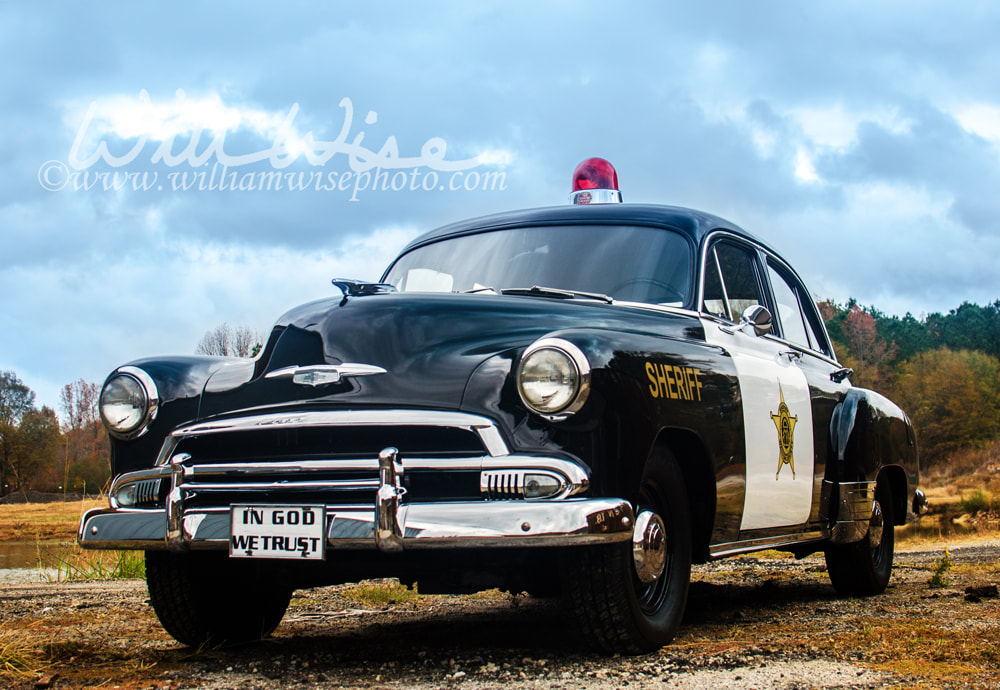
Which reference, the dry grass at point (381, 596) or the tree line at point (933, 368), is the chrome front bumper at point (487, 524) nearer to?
the dry grass at point (381, 596)

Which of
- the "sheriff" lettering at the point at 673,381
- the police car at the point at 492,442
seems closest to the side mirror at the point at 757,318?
the police car at the point at 492,442

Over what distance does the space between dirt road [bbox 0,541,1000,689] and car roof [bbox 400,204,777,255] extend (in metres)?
1.77

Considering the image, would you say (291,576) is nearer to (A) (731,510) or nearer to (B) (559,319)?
(B) (559,319)

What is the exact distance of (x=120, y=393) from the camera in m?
4.12

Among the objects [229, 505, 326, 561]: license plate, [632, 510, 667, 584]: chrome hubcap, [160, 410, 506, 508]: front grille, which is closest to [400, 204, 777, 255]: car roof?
[632, 510, 667, 584]: chrome hubcap

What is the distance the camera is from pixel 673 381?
12.6ft

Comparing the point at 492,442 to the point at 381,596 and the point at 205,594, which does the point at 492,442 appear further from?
the point at 381,596

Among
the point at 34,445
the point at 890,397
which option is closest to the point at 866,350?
the point at 890,397

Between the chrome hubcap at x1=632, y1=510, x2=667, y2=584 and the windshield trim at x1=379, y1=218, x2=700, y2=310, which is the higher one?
the windshield trim at x1=379, y1=218, x2=700, y2=310

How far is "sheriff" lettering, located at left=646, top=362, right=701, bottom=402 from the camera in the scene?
3.68 metres

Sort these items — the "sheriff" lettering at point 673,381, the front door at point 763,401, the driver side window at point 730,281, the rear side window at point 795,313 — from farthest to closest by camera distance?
the rear side window at point 795,313
the driver side window at point 730,281
the front door at point 763,401
the "sheriff" lettering at point 673,381

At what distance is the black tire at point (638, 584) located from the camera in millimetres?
3379

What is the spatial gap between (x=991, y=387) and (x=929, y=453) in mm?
5538

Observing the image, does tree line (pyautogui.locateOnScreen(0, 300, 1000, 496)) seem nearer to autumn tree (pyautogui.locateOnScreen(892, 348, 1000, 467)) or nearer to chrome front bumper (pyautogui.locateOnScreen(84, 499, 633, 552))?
autumn tree (pyautogui.locateOnScreen(892, 348, 1000, 467))
